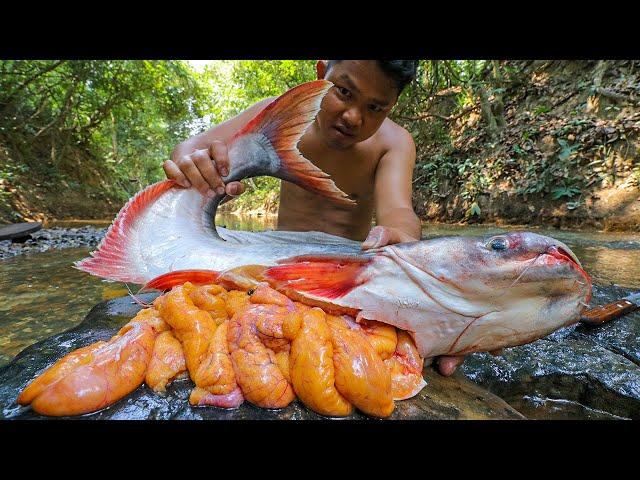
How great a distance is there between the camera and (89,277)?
3660mm

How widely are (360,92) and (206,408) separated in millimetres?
2230

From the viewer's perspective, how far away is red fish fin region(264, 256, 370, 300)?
137 centimetres

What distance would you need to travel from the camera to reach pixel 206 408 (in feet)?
3.43

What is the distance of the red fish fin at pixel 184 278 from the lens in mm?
1566

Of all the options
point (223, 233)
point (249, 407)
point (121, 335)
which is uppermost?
point (223, 233)

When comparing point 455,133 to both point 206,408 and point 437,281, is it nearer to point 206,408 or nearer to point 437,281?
point 437,281

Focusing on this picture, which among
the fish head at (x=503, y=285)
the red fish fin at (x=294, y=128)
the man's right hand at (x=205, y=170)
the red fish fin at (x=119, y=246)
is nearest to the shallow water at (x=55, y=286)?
the red fish fin at (x=119, y=246)

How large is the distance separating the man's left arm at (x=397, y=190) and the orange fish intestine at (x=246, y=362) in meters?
1.43

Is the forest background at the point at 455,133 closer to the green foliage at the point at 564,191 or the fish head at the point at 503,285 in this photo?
the green foliage at the point at 564,191

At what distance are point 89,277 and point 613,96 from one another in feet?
35.8

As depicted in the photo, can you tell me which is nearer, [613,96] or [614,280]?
[614,280]

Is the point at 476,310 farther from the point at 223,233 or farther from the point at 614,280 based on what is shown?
the point at 614,280

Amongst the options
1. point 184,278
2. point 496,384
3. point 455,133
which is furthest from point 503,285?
point 455,133
